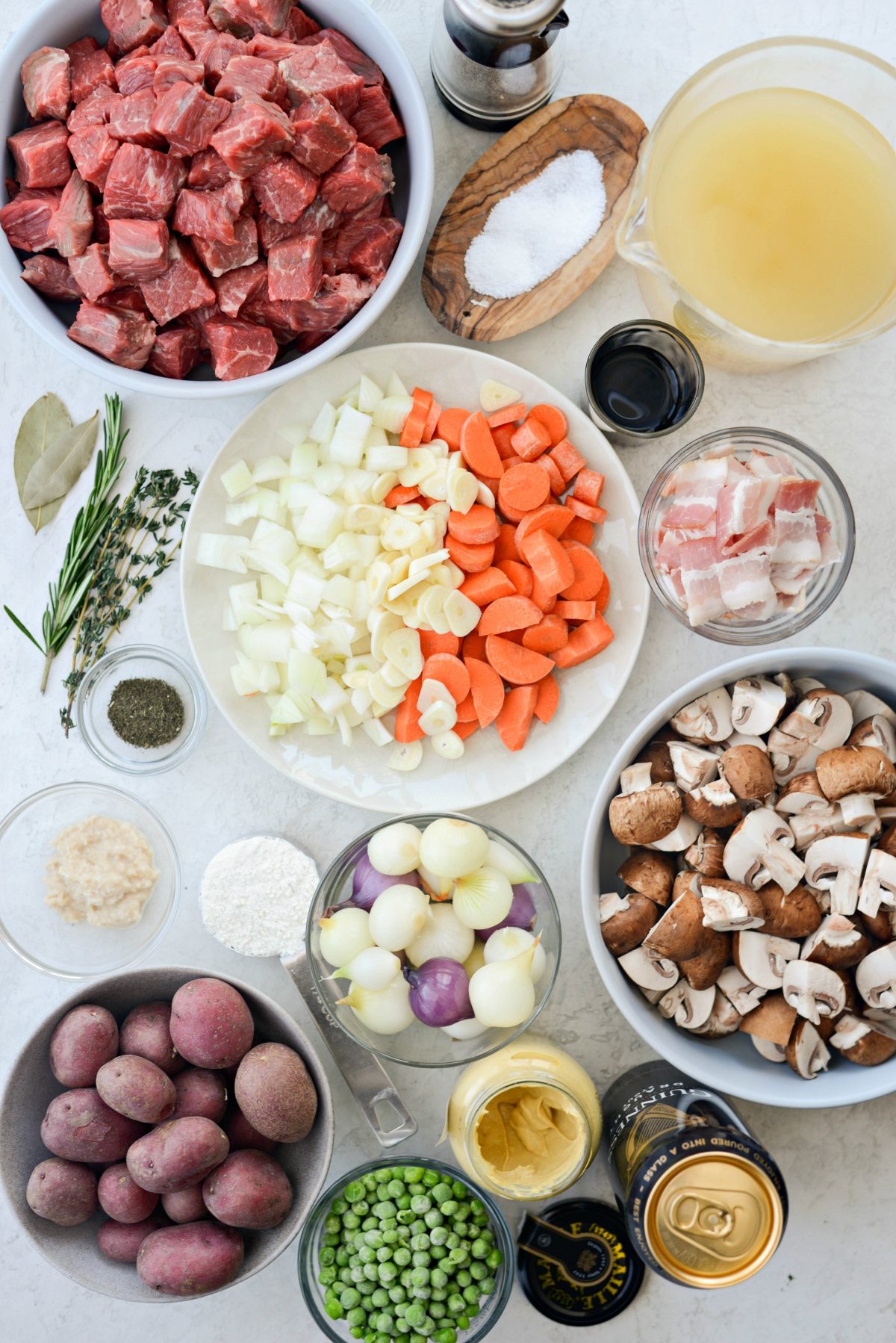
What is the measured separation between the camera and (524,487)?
155 centimetres

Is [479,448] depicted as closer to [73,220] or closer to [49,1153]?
[73,220]

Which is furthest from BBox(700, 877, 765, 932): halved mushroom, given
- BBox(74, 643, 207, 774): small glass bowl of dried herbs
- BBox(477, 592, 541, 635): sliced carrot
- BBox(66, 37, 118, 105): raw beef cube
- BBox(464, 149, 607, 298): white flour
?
BBox(66, 37, 118, 105): raw beef cube

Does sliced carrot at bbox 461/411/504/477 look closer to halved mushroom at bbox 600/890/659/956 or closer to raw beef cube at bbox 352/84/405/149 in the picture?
raw beef cube at bbox 352/84/405/149

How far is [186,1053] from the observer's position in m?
1.43

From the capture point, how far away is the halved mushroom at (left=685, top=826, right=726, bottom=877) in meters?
1.42

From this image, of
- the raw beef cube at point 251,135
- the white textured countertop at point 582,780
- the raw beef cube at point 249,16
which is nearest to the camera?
the raw beef cube at point 251,135

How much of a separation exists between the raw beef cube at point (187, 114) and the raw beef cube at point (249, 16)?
0.16m

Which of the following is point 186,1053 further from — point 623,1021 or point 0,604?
point 0,604

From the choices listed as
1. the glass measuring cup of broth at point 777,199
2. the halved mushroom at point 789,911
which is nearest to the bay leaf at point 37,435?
the glass measuring cup of broth at point 777,199

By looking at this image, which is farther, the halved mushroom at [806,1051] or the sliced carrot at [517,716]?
the sliced carrot at [517,716]

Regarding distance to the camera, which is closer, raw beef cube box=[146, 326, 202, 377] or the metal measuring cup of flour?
the metal measuring cup of flour

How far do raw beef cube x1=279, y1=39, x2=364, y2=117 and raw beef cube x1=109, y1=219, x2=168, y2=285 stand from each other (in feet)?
0.86

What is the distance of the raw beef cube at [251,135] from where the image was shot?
50.1 inches

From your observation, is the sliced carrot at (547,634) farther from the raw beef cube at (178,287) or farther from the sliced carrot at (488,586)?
the raw beef cube at (178,287)
